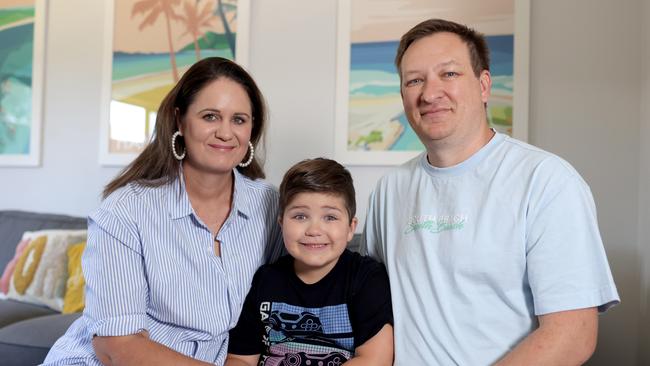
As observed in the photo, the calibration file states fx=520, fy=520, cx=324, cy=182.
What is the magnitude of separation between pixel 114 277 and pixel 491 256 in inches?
36.9

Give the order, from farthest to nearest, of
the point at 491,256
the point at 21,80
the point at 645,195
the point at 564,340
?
the point at 21,80
the point at 645,195
the point at 491,256
the point at 564,340

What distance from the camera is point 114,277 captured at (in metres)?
1.33

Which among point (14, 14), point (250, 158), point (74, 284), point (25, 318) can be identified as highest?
point (14, 14)

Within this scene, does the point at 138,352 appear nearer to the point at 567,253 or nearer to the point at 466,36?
the point at 567,253

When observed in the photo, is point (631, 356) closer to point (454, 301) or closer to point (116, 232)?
point (454, 301)

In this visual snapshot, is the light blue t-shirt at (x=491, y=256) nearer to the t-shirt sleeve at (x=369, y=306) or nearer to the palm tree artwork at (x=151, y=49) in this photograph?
the t-shirt sleeve at (x=369, y=306)

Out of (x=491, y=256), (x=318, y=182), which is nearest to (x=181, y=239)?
(x=318, y=182)

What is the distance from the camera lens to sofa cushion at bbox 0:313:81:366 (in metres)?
1.94

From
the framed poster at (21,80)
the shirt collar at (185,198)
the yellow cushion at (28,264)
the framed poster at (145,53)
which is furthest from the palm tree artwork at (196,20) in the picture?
the shirt collar at (185,198)

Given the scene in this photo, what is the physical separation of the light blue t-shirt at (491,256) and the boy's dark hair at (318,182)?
18 cm

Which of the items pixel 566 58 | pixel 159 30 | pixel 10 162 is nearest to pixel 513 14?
pixel 566 58

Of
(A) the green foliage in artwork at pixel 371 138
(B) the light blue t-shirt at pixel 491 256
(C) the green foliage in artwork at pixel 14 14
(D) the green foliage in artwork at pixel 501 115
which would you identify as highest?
(C) the green foliage in artwork at pixel 14 14

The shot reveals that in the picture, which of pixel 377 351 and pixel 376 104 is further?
pixel 376 104

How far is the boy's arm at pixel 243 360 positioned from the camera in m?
1.46
